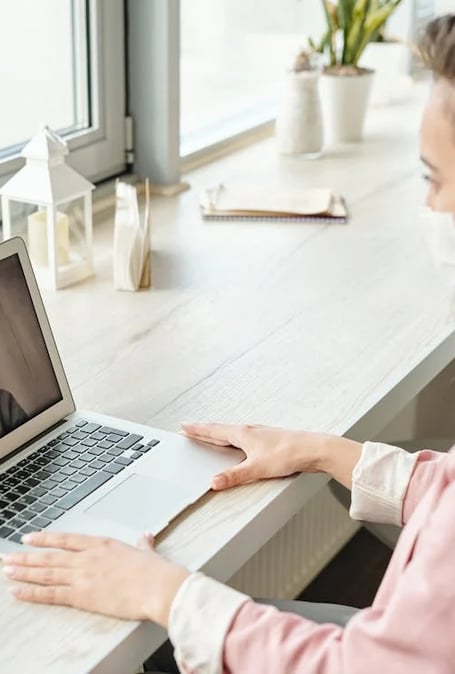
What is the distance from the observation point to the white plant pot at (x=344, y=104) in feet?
8.21

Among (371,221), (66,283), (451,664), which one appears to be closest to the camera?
(451,664)

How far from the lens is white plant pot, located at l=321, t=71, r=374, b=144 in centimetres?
250

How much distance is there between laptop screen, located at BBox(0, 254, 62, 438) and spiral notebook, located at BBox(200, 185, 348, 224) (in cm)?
84

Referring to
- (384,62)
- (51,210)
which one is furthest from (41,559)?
(384,62)

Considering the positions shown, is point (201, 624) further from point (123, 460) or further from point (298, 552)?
point (298, 552)

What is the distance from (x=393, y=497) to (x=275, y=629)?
0.99 feet

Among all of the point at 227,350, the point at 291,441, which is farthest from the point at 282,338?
the point at 291,441

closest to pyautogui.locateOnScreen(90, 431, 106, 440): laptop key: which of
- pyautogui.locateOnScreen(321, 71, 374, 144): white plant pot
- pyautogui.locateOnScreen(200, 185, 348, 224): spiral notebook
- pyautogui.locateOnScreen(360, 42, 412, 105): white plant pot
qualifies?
pyautogui.locateOnScreen(200, 185, 348, 224): spiral notebook

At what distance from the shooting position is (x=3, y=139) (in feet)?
6.19

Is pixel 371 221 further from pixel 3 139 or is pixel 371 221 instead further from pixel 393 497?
pixel 393 497

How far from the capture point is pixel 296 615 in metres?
1.02

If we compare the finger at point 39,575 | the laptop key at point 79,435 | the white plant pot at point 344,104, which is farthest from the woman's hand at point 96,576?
the white plant pot at point 344,104

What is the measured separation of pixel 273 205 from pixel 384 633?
→ 124 cm

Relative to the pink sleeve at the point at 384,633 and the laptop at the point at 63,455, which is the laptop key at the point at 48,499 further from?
the pink sleeve at the point at 384,633
